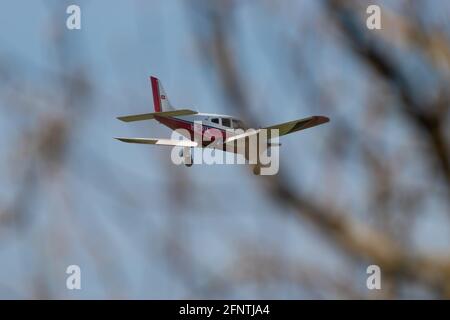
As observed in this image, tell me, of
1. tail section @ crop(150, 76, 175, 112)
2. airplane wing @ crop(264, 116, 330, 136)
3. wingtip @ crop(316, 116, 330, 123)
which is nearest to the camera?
wingtip @ crop(316, 116, 330, 123)

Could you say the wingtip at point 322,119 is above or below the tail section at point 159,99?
below

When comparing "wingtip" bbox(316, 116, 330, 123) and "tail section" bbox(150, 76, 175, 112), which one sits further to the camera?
"tail section" bbox(150, 76, 175, 112)

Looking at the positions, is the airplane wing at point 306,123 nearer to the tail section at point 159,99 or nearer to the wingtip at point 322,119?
the wingtip at point 322,119

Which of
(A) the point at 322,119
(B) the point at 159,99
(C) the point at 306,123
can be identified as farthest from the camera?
(B) the point at 159,99

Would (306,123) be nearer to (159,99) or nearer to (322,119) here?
(322,119)

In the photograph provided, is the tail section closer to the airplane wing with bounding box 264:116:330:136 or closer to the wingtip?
the airplane wing with bounding box 264:116:330:136

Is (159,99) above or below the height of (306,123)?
above

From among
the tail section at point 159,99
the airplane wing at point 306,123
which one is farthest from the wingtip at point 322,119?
the tail section at point 159,99

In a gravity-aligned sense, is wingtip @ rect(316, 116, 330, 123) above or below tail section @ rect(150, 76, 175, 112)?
below

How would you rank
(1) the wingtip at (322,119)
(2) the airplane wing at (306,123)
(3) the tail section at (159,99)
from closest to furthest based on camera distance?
(1) the wingtip at (322,119) → (2) the airplane wing at (306,123) → (3) the tail section at (159,99)

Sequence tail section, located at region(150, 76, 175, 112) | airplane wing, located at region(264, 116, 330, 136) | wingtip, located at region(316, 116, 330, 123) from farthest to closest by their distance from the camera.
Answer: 1. tail section, located at region(150, 76, 175, 112)
2. airplane wing, located at region(264, 116, 330, 136)
3. wingtip, located at region(316, 116, 330, 123)

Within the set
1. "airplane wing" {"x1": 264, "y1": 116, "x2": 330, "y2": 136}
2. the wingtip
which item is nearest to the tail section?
"airplane wing" {"x1": 264, "y1": 116, "x2": 330, "y2": 136}

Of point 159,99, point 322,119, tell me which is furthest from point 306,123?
point 159,99

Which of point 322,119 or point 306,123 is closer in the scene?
point 322,119
